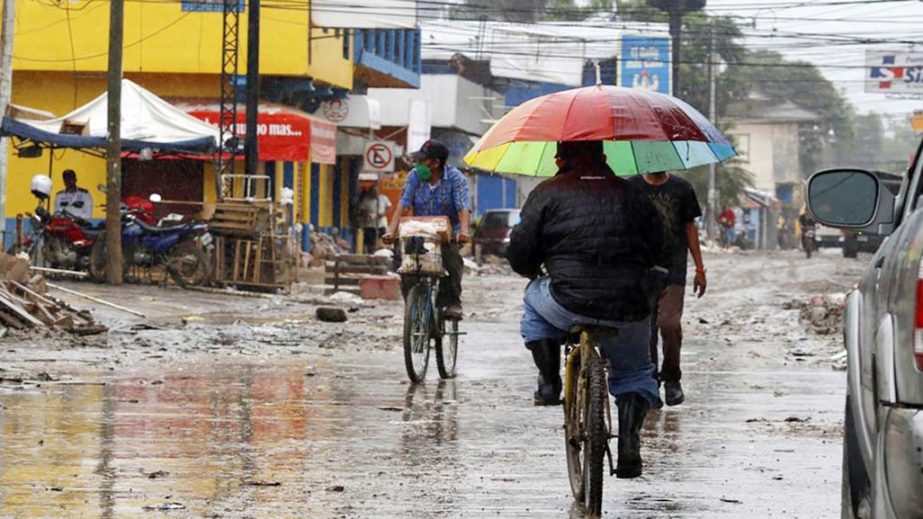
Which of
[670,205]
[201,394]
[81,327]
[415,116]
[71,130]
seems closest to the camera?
[670,205]

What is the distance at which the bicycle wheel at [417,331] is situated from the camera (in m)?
13.1

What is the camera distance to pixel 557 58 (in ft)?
226

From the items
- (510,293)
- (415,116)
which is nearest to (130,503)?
(510,293)

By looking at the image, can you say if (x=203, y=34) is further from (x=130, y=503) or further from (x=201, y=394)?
(x=130, y=503)

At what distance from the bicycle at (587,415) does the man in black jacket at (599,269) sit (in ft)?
0.32

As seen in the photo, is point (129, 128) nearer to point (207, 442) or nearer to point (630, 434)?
point (207, 442)

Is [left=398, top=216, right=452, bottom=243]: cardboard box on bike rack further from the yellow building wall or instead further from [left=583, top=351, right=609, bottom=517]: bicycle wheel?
the yellow building wall

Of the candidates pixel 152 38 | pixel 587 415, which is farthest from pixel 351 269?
pixel 587 415

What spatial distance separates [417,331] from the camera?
13.2 metres

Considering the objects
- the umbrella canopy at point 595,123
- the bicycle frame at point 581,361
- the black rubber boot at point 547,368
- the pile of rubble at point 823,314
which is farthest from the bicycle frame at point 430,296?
the pile of rubble at point 823,314

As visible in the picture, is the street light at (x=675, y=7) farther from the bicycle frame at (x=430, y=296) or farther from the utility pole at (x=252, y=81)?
the bicycle frame at (x=430, y=296)

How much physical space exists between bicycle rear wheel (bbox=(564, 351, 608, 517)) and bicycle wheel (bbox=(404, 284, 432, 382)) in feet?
16.9

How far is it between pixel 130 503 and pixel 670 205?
4776 millimetres

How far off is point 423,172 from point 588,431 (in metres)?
6.35
